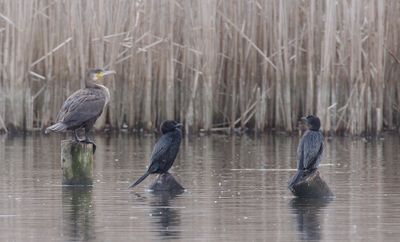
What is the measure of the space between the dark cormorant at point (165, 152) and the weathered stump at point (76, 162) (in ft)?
1.49

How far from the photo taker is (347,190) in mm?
11812

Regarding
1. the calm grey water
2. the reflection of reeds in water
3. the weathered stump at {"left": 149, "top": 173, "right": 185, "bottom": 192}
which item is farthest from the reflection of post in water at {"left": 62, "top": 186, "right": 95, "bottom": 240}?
the reflection of reeds in water

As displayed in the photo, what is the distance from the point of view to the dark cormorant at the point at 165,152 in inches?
473

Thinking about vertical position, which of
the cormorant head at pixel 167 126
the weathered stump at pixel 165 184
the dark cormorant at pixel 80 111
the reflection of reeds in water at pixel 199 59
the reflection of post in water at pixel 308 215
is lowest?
the reflection of post in water at pixel 308 215

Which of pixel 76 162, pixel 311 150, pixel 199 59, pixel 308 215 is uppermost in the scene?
pixel 199 59

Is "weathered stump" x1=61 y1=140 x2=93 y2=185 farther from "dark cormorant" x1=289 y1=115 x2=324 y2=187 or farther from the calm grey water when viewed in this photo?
"dark cormorant" x1=289 y1=115 x2=324 y2=187

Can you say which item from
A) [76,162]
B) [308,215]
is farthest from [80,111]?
[308,215]

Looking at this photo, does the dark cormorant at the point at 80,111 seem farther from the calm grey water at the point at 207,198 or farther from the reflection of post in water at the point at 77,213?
the reflection of post in water at the point at 77,213

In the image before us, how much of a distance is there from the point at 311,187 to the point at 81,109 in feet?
8.52

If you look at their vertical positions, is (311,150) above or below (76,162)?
above

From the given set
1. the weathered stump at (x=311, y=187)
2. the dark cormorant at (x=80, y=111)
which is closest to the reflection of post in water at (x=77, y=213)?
the dark cormorant at (x=80, y=111)

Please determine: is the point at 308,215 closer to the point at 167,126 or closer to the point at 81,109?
the point at 167,126

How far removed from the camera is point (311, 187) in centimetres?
1124

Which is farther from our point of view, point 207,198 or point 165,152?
point 165,152
